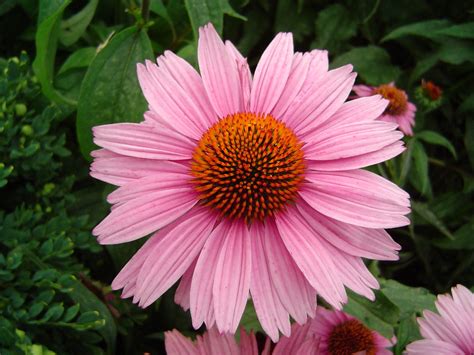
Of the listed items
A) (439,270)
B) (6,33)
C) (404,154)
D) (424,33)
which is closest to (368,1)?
(424,33)

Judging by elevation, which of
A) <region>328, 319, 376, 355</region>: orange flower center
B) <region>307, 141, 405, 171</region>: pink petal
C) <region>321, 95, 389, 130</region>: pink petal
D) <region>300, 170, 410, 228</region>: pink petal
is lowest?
<region>328, 319, 376, 355</region>: orange flower center

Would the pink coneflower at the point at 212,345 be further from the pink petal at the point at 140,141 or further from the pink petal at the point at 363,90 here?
the pink petal at the point at 363,90

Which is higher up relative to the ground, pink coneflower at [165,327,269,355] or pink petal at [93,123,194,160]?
pink petal at [93,123,194,160]

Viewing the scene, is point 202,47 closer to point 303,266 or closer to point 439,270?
point 303,266

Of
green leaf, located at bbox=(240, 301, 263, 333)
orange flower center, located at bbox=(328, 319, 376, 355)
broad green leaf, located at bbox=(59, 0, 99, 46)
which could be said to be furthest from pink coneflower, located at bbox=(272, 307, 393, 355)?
broad green leaf, located at bbox=(59, 0, 99, 46)

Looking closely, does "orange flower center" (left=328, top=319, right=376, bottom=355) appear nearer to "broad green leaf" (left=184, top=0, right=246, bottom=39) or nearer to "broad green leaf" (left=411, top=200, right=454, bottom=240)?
"broad green leaf" (left=411, top=200, right=454, bottom=240)

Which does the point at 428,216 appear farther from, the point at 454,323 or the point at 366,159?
the point at 366,159

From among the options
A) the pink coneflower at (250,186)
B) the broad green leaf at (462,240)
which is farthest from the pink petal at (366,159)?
the broad green leaf at (462,240)
